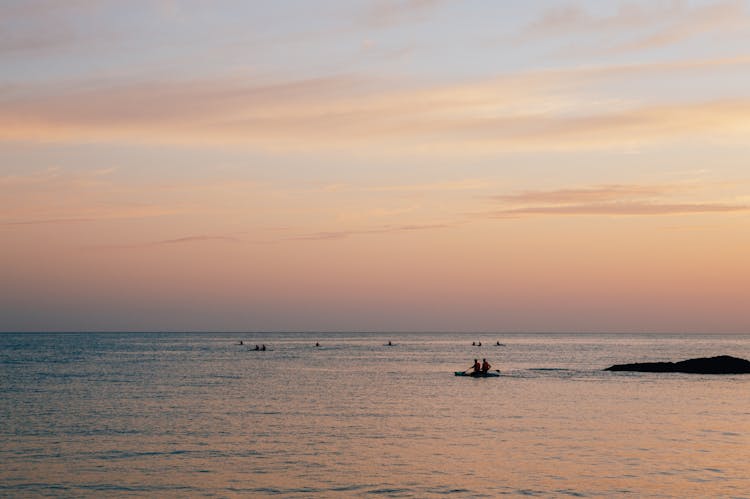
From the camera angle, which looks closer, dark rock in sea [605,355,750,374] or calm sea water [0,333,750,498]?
calm sea water [0,333,750,498]

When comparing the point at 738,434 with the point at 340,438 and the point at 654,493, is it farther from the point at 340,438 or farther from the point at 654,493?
the point at 340,438

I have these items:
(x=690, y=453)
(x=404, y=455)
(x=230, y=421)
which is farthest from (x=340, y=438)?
(x=690, y=453)

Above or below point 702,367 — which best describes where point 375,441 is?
below

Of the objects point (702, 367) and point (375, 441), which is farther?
point (702, 367)

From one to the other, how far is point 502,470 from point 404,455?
17.1ft

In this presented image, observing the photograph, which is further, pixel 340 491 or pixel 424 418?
pixel 424 418

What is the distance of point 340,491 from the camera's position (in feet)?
97.6

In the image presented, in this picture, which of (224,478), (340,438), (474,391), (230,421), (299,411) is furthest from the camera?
(474,391)

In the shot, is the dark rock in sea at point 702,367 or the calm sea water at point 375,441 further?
the dark rock in sea at point 702,367

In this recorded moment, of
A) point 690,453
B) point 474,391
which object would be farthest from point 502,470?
point 474,391

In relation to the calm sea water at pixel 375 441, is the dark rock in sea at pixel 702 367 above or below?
above

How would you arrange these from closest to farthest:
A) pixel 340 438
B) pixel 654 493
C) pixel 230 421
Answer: pixel 654 493, pixel 340 438, pixel 230 421

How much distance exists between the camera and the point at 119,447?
38750 millimetres

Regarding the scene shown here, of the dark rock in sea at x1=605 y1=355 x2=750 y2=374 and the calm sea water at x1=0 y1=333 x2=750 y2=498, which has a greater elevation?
the dark rock in sea at x1=605 y1=355 x2=750 y2=374
